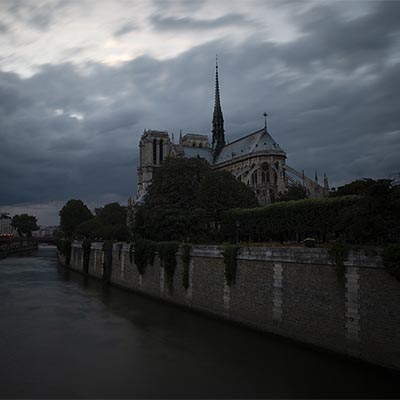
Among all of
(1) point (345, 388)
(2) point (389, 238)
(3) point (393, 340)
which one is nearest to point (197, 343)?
(1) point (345, 388)

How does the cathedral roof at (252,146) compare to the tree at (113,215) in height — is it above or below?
above

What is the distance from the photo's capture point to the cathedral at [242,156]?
6275 centimetres

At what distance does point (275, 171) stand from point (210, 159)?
84.1 ft

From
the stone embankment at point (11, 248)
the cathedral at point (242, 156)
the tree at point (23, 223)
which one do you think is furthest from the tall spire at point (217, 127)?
the tree at point (23, 223)

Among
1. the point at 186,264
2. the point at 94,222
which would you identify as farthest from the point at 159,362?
the point at 94,222

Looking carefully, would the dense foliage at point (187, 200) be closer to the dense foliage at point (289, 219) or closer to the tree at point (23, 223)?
the dense foliage at point (289, 219)

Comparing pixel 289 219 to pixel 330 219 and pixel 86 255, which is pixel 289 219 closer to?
pixel 330 219

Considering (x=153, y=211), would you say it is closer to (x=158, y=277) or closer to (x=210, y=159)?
(x=158, y=277)

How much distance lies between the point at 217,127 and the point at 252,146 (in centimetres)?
1996

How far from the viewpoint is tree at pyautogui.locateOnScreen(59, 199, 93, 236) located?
81.0 m

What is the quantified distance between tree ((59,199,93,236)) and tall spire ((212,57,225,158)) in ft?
98.0

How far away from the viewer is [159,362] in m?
14.9

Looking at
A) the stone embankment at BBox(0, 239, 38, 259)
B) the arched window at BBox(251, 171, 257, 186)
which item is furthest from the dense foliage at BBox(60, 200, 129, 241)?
the arched window at BBox(251, 171, 257, 186)

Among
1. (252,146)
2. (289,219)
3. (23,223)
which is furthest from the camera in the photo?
(23,223)
